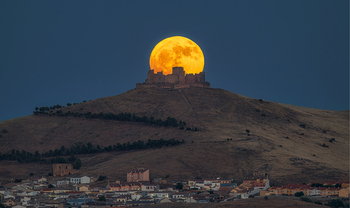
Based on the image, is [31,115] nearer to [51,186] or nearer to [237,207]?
[51,186]

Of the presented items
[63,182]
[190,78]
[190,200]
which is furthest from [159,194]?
[190,78]

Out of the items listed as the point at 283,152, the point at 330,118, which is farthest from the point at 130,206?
the point at 330,118

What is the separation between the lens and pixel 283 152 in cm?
13312

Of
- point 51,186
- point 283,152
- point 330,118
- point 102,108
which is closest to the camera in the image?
point 51,186

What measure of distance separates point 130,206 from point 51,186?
19798 millimetres

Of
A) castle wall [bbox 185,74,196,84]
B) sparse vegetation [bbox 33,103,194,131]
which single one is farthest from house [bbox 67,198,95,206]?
castle wall [bbox 185,74,196,84]

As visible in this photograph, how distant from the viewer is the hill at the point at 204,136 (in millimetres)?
125438

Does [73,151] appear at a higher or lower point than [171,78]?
lower

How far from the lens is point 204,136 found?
13862cm

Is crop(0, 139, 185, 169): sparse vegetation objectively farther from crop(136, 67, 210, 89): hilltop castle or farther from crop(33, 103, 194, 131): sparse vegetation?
crop(136, 67, 210, 89): hilltop castle

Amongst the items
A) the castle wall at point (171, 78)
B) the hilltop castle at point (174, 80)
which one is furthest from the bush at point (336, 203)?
the castle wall at point (171, 78)

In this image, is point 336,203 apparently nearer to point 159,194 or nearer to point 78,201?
point 159,194

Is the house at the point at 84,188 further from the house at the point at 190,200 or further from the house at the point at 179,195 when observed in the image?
the house at the point at 190,200

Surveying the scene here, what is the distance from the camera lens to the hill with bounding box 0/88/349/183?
12544cm
